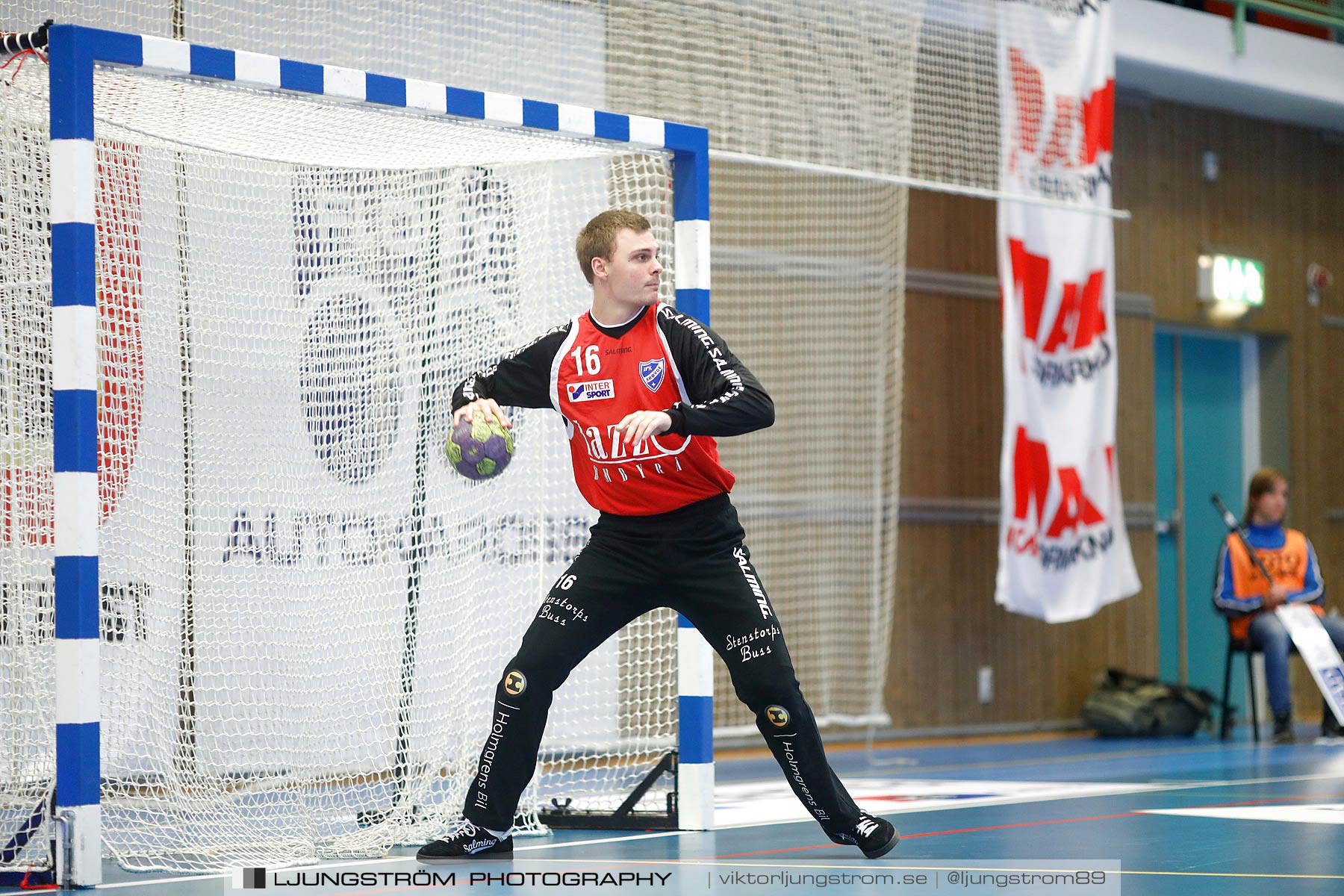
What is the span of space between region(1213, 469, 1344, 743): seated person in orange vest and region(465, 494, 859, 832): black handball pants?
22.5ft

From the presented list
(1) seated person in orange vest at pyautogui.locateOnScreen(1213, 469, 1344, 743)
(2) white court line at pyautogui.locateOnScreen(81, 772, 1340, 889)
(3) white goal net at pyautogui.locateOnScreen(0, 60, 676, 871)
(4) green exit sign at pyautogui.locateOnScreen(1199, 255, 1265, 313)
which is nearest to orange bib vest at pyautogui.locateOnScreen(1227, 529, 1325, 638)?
(1) seated person in orange vest at pyautogui.locateOnScreen(1213, 469, 1344, 743)

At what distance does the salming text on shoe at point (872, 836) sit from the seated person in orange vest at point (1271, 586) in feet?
22.3

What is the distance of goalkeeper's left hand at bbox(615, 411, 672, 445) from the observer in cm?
467

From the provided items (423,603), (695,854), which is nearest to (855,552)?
(423,603)

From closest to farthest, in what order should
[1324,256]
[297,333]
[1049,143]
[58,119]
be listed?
[58,119] → [297,333] → [1049,143] → [1324,256]

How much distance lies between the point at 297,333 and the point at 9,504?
1.21 meters

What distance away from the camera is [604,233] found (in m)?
5.21

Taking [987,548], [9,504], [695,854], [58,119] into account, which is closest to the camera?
[58,119]

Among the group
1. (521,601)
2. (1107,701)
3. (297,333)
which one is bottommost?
(1107,701)

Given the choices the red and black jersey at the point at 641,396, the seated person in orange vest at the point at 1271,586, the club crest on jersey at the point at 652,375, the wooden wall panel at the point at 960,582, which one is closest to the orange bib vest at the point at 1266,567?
the seated person in orange vest at the point at 1271,586

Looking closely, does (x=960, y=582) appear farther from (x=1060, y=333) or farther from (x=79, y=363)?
(x=79, y=363)

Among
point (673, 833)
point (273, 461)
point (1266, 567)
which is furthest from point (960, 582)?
point (273, 461)

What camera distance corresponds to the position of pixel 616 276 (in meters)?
5.21

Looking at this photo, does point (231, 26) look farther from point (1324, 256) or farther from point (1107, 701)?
point (1324, 256)
